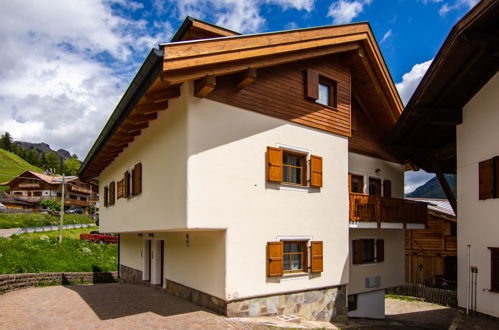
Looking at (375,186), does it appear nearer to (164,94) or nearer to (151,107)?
(151,107)

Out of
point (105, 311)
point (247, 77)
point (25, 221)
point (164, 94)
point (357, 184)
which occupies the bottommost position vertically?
point (25, 221)

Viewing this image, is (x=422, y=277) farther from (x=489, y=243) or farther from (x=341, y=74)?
(x=341, y=74)

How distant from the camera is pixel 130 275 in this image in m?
19.2

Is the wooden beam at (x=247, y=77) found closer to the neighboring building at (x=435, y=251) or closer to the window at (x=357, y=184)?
the window at (x=357, y=184)

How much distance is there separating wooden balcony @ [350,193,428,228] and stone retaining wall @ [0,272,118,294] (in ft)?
43.6

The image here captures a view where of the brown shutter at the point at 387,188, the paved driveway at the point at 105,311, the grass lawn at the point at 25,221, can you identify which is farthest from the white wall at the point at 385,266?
the grass lawn at the point at 25,221

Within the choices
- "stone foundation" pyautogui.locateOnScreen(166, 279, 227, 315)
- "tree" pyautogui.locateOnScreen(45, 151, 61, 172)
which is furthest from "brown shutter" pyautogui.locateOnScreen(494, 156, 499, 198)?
"tree" pyautogui.locateOnScreen(45, 151, 61, 172)

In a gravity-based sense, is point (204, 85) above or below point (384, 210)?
above

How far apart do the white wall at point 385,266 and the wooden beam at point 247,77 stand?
7.58 m

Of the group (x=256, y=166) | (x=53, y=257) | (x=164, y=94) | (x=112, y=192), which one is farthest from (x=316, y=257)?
(x=53, y=257)

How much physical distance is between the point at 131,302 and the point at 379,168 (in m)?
11.2

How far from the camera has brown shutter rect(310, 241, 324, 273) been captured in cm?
1166

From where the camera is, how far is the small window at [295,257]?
446 inches

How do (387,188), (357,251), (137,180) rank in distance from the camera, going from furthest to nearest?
(387,188), (357,251), (137,180)
